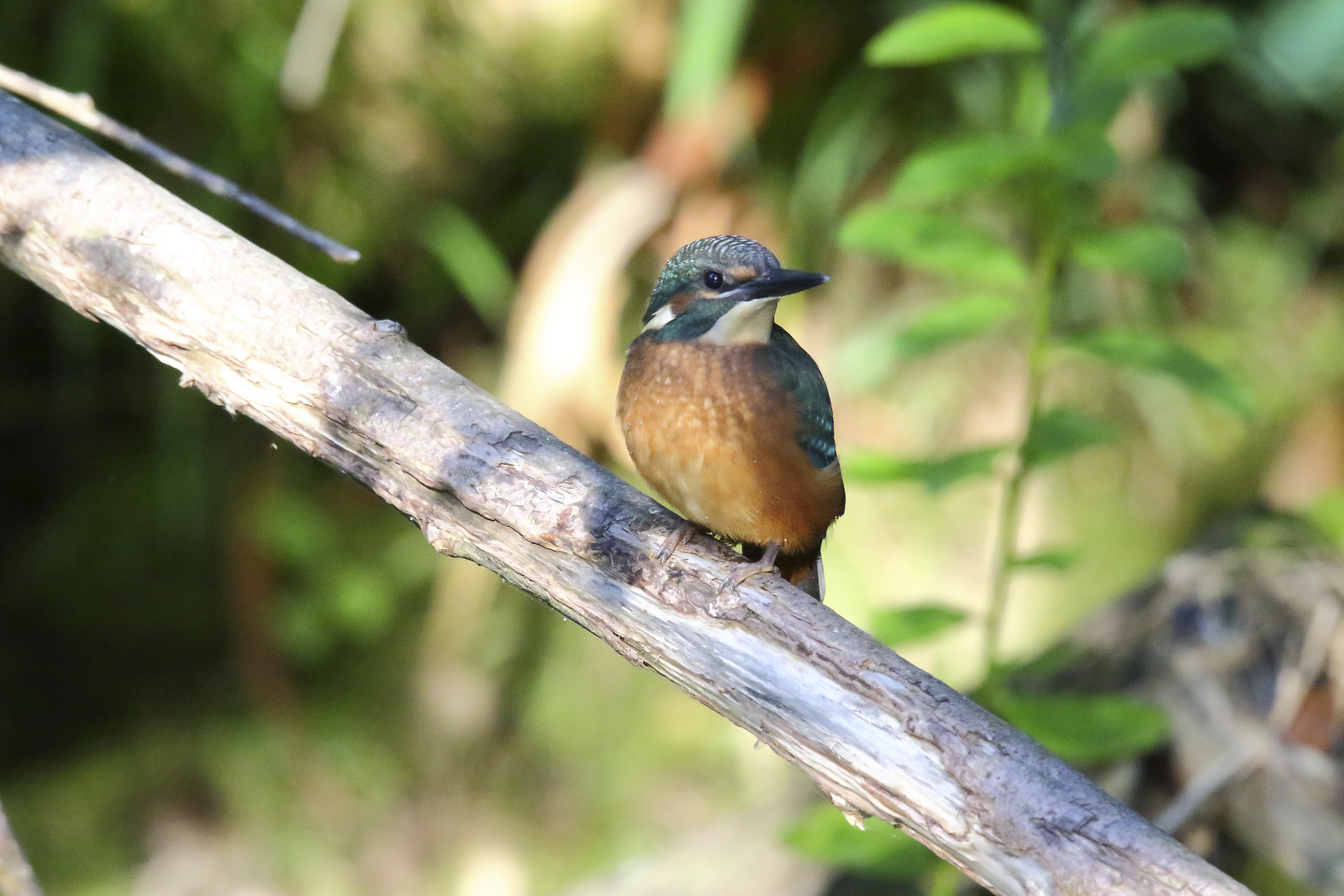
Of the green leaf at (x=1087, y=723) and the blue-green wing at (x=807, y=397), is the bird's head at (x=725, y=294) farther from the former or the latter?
the green leaf at (x=1087, y=723)

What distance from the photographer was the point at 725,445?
1752mm

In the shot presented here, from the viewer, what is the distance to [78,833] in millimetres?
3707

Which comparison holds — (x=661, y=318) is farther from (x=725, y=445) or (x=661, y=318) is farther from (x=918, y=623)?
(x=918, y=623)

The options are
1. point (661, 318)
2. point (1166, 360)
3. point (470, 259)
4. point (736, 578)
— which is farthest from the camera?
point (470, 259)

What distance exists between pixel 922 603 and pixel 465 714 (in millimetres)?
2518

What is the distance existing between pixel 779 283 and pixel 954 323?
30 cm

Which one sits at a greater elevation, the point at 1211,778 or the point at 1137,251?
the point at 1137,251

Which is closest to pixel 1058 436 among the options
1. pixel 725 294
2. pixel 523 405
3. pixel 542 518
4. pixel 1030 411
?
pixel 1030 411

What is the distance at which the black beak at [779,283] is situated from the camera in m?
1.74

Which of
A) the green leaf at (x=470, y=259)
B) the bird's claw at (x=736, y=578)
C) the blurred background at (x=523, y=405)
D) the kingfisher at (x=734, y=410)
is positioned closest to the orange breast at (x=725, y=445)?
the kingfisher at (x=734, y=410)

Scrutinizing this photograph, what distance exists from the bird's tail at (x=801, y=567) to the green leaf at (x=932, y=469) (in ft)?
0.70

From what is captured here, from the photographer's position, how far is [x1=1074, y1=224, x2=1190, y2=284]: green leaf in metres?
1.76

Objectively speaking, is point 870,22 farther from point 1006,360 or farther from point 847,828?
point 847,828

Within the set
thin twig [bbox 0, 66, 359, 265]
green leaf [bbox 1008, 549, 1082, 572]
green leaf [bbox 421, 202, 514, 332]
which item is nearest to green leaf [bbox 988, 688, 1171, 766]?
green leaf [bbox 1008, 549, 1082, 572]
